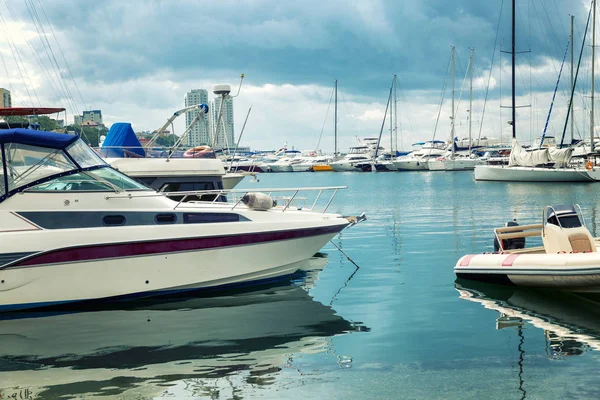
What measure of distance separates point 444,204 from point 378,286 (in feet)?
78.9

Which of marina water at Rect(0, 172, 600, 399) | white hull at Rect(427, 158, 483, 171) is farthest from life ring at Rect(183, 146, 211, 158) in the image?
white hull at Rect(427, 158, 483, 171)

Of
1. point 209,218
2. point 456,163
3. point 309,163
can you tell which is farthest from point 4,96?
point 309,163

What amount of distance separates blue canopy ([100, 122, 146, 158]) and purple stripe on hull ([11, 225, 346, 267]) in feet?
31.4

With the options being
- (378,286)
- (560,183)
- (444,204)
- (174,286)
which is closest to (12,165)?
(174,286)

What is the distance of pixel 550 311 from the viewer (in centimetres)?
1205

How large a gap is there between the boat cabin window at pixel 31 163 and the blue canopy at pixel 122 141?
900 cm

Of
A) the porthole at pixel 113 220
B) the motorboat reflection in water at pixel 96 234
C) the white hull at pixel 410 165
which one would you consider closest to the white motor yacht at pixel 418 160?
the white hull at pixel 410 165

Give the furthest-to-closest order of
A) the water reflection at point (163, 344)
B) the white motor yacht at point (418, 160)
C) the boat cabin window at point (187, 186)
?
the white motor yacht at point (418, 160)
the boat cabin window at point (187, 186)
the water reflection at point (163, 344)

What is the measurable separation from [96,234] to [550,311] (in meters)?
8.00

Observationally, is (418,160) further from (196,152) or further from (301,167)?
(196,152)

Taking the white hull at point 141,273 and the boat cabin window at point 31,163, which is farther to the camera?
the boat cabin window at point 31,163

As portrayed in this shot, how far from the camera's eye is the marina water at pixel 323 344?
8.56m

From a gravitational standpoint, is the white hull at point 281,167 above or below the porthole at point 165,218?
above

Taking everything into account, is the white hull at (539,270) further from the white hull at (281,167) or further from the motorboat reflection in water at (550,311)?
the white hull at (281,167)
